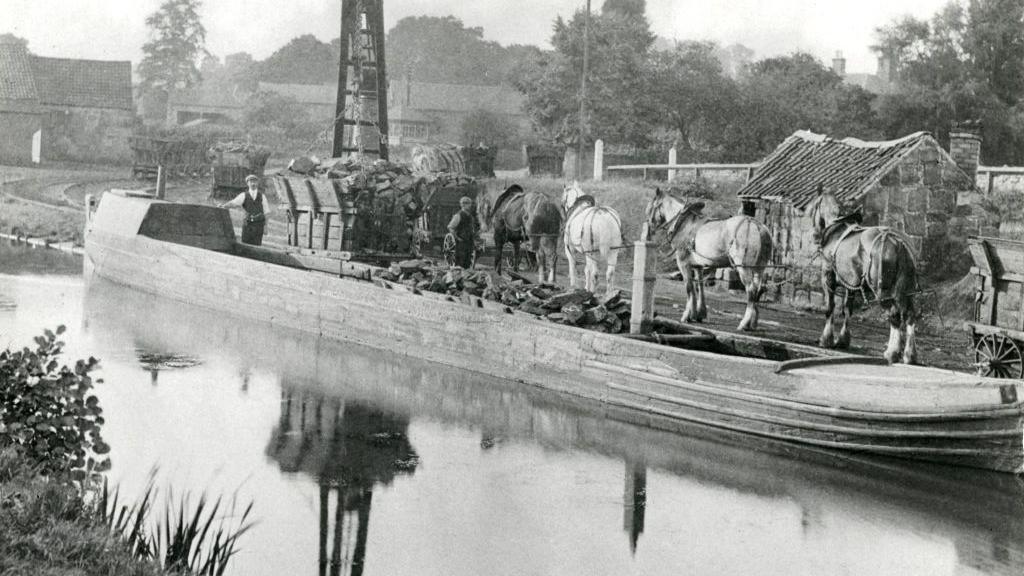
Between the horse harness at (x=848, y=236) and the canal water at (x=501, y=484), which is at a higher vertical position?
the horse harness at (x=848, y=236)

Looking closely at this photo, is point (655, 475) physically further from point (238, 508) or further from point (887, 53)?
point (887, 53)

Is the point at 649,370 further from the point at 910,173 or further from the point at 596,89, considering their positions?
the point at 596,89

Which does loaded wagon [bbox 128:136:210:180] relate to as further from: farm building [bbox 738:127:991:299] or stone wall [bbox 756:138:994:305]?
stone wall [bbox 756:138:994:305]

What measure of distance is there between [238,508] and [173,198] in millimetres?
28513

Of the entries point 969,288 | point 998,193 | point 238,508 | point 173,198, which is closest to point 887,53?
point 998,193

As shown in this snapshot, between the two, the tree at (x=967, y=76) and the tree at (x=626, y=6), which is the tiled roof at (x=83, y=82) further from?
the tree at (x=967, y=76)

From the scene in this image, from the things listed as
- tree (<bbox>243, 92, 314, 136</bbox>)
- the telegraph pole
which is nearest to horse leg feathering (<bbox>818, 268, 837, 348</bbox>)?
the telegraph pole

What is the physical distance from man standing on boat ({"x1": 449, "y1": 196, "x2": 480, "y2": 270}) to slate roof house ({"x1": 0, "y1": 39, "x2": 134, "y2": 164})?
36.6m

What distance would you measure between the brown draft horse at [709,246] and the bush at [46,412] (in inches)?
401

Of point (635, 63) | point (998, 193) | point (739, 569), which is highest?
point (635, 63)

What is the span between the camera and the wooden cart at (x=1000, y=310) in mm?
11367

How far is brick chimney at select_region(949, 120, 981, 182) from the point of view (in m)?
19.4

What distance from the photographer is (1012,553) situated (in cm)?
830

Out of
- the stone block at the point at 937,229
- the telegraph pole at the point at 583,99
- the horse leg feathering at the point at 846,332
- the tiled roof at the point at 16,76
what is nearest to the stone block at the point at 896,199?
the stone block at the point at 937,229
